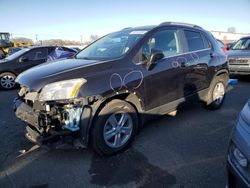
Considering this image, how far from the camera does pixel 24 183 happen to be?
9.65 feet

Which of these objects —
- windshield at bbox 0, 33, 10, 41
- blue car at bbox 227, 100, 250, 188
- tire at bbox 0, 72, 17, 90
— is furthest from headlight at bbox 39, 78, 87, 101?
windshield at bbox 0, 33, 10, 41

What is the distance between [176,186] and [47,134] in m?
1.72

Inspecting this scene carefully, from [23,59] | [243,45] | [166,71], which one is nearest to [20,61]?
[23,59]

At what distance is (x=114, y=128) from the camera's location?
11.4 feet

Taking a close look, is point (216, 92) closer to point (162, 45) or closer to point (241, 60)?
point (162, 45)

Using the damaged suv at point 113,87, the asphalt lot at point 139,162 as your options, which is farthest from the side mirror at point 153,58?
the asphalt lot at point 139,162

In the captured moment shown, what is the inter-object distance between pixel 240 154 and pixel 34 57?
874cm

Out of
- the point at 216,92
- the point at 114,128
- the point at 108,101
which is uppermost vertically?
the point at 108,101

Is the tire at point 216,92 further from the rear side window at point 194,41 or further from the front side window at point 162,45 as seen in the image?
the front side window at point 162,45

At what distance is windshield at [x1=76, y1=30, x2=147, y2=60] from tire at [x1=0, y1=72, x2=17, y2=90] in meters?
5.02

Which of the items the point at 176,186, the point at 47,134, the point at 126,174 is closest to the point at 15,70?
the point at 47,134

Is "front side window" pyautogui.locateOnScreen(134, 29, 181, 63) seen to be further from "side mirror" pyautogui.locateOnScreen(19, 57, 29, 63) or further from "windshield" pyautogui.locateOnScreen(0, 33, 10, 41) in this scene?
"windshield" pyautogui.locateOnScreen(0, 33, 10, 41)

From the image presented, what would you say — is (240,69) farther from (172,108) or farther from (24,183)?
(24,183)

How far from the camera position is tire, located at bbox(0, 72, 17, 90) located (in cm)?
843
